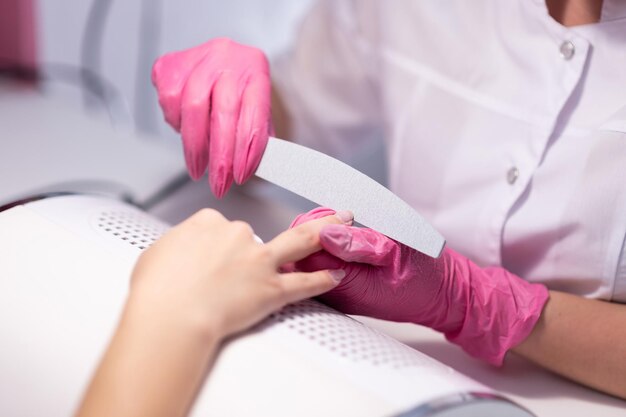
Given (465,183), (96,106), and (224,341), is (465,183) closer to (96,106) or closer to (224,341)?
(224,341)

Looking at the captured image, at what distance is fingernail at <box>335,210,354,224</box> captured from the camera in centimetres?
68

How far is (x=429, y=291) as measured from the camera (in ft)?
2.37

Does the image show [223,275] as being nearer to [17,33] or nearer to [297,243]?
[297,243]

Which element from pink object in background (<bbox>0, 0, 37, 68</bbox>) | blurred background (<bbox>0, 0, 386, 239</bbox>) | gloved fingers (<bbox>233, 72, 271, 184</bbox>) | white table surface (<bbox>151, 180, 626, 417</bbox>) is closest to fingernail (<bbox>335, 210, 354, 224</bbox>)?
gloved fingers (<bbox>233, 72, 271, 184</bbox>)

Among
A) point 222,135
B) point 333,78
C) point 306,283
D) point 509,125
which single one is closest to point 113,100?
point 333,78

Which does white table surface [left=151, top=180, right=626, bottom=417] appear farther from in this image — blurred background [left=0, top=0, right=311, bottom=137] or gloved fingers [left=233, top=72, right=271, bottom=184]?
blurred background [left=0, top=0, right=311, bottom=137]

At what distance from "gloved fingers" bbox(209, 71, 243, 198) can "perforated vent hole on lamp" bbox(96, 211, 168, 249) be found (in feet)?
0.28

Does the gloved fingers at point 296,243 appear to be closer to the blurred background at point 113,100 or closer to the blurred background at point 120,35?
the blurred background at point 113,100

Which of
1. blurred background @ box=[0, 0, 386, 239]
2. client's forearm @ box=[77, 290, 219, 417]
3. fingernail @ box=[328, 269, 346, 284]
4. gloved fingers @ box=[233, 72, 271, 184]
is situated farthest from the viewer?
blurred background @ box=[0, 0, 386, 239]

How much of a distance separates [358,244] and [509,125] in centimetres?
36

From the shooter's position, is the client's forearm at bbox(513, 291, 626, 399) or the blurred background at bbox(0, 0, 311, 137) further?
the blurred background at bbox(0, 0, 311, 137)

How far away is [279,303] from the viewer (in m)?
0.61

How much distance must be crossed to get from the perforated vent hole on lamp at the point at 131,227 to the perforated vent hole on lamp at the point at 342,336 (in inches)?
6.9

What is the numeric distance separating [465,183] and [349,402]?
470 mm
